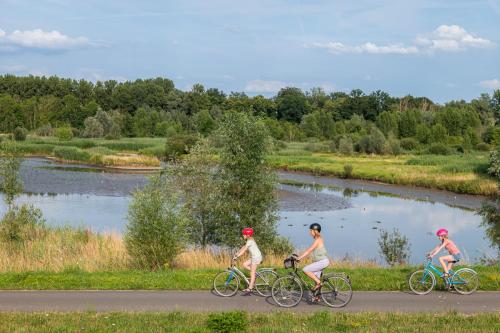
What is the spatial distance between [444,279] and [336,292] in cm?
361

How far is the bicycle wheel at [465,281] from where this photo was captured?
16.2 meters

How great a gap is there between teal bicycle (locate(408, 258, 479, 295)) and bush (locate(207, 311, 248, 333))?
5983 mm

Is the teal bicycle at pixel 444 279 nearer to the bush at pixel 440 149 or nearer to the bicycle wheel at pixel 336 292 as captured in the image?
the bicycle wheel at pixel 336 292

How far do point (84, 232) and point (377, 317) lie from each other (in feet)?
61.4

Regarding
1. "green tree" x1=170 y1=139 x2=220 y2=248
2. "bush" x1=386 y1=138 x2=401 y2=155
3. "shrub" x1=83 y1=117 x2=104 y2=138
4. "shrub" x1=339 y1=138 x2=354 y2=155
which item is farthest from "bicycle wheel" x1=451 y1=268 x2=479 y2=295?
"shrub" x1=83 y1=117 x2=104 y2=138

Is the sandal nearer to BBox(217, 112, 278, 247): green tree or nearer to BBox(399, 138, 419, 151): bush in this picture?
BBox(217, 112, 278, 247): green tree

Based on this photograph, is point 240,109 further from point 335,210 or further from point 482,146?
point 335,210

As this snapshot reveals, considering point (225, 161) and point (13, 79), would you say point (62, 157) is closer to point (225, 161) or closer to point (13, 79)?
point (225, 161)

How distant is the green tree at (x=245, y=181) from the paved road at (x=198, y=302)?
9.77 meters

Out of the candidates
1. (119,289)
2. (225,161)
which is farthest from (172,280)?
(225,161)

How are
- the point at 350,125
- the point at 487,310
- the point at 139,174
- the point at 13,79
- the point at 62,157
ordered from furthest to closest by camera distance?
the point at 13,79
the point at 350,125
the point at 62,157
the point at 139,174
the point at 487,310

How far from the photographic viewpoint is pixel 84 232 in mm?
28578

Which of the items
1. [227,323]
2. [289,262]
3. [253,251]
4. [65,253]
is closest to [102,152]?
[65,253]

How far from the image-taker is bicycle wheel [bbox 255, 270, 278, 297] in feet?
51.5
